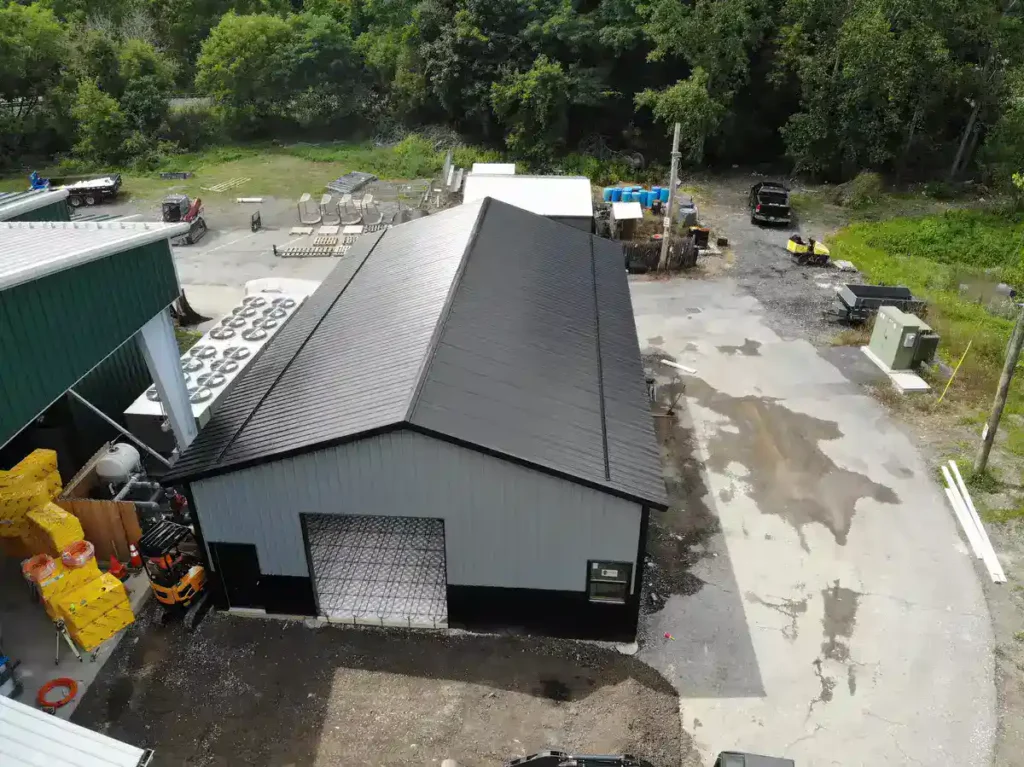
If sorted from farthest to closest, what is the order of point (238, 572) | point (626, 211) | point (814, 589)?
point (626, 211)
point (814, 589)
point (238, 572)

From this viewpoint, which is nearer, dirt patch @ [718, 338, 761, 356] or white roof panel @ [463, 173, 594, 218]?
dirt patch @ [718, 338, 761, 356]

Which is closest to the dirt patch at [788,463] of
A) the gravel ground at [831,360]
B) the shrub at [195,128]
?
the gravel ground at [831,360]

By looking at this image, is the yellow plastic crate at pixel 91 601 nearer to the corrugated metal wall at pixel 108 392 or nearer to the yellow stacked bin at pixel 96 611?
the yellow stacked bin at pixel 96 611

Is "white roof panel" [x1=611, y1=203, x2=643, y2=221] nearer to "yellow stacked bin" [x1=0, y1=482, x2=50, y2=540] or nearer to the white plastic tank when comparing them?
the white plastic tank

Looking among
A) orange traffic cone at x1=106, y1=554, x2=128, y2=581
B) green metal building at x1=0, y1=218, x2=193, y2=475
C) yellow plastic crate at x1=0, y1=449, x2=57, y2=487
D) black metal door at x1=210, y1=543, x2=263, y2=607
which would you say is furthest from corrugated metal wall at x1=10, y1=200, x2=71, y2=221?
black metal door at x1=210, y1=543, x2=263, y2=607

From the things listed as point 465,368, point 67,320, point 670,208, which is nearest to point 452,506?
point 465,368

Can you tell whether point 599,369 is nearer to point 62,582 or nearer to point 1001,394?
point 1001,394
